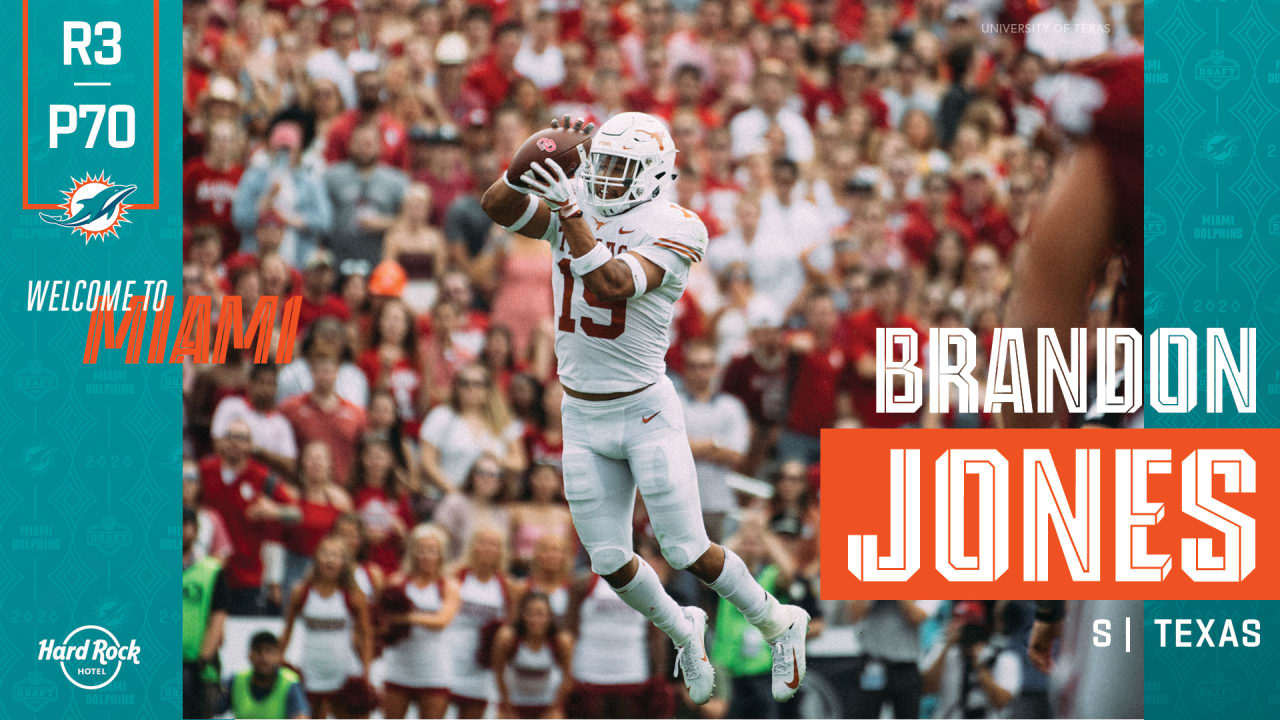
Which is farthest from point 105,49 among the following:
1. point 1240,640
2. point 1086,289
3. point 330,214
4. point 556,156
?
point 1240,640

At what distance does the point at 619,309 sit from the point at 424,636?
2084 millimetres

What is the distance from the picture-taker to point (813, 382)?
6754 millimetres

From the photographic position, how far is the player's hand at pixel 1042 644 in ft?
21.8

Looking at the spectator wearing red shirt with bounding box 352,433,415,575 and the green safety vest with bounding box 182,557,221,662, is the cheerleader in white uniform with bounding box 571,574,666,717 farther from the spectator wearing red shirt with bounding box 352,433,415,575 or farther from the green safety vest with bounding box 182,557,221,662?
the green safety vest with bounding box 182,557,221,662

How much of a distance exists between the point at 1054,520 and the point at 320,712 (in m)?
3.13

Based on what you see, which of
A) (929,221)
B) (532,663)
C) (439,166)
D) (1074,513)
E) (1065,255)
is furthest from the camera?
(929,221)

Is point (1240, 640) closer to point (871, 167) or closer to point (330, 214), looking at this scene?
point (871, 167)

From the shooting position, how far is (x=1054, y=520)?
243 inches

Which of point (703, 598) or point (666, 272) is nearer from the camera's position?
point (666, 272)

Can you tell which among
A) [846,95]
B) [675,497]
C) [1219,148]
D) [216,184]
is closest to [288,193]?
[216,184]

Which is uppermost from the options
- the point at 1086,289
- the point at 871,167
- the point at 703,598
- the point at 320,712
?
the point at 871,167

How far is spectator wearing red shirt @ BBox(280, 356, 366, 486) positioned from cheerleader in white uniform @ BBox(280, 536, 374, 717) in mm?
441

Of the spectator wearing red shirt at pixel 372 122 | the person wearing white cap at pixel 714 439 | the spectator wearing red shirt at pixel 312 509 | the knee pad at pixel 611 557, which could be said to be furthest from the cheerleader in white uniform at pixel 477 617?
the spectator wearing red shirt at pixel 372 122

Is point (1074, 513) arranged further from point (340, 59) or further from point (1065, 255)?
point (340, 59)
